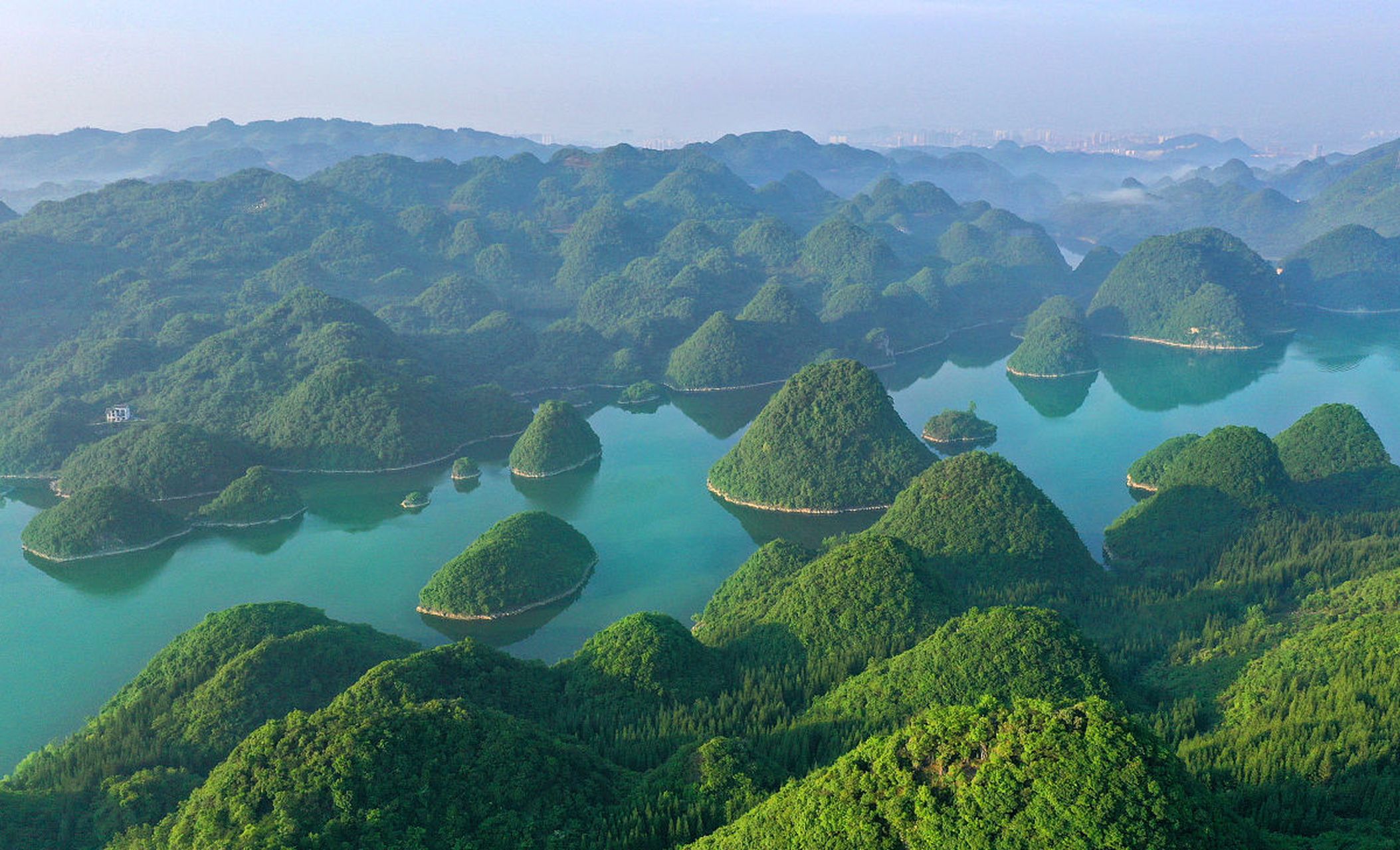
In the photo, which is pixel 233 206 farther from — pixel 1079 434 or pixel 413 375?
pixel 1079 434

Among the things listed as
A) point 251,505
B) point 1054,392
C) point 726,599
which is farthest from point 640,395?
point 726,599

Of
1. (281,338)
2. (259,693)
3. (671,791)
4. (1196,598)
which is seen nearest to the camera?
(671,791)

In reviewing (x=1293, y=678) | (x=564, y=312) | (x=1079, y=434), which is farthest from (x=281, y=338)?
(x=1293, y=678)

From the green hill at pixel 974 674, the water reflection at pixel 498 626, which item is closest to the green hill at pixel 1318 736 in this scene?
the green hill at pixel 974 674

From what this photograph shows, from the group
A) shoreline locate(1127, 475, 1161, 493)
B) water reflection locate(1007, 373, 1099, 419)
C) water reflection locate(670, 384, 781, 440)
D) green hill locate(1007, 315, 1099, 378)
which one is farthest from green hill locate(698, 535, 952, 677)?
green hill locate(1007, 315, 1099, 378)

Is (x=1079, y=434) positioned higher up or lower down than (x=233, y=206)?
lower down

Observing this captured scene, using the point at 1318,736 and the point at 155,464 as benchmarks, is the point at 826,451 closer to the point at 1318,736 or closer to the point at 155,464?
the point at 1318,736
